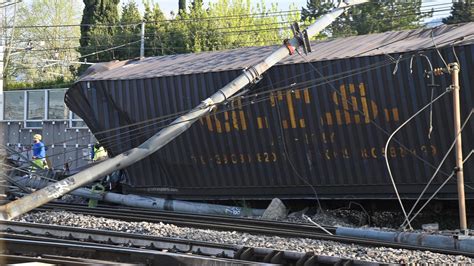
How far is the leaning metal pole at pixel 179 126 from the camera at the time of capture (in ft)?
38.9

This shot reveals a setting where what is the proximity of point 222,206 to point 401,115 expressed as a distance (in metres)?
4.63

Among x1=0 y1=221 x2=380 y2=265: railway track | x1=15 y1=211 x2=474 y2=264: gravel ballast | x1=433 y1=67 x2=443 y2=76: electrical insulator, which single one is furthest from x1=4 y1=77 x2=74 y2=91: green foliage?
x1=433 y1=67 x2=443 y2=76: electrical insulator

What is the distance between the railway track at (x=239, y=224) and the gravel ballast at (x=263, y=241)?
1.13 ft

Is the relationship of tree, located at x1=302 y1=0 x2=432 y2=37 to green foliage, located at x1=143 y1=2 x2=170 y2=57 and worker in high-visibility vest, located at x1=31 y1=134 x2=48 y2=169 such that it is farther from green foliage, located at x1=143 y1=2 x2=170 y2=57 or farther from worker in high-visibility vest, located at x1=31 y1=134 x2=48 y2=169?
worker in high-visibility vest, located at x1=31 y1=134 x2=48 y2=169

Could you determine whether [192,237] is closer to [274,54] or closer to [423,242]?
[423,242]

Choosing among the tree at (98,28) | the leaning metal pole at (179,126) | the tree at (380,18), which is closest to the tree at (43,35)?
the tree at (98,28)

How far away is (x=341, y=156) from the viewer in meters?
13.3

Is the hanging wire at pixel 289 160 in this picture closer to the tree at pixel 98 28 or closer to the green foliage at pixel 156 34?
the green foliage at pixel 156 34

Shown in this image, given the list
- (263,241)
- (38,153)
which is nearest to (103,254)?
(263,241)

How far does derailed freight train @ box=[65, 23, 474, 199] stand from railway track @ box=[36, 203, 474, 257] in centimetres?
167

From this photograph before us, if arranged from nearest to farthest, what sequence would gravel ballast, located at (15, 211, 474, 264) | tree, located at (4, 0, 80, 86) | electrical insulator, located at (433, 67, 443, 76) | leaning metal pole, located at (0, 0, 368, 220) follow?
gravel ballast, located at (15, 211, 474, 264) → electrical insulator, located at (433, 67, 443, 76) → leaning metal pole, located at (0, 0, 368, 220) → tree, located at (4, 0, 80, 86)

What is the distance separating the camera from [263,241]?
964cm

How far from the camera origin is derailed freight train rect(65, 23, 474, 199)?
40.3 ft

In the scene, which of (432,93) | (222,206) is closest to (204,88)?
(222,206)
